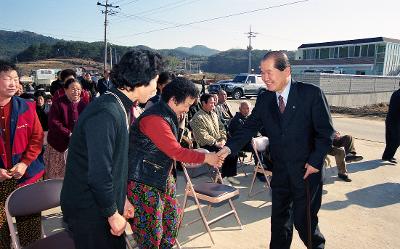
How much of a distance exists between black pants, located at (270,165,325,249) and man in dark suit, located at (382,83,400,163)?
533 cm

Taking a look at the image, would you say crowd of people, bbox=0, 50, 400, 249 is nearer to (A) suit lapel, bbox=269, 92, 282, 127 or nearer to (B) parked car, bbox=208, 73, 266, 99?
(A) suit lapel, bbox=269, 92, 282, 127

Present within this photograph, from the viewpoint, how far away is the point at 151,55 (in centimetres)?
209

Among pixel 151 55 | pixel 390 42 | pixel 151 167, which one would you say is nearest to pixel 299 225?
pixel 151 167

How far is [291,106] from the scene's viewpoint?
295cm

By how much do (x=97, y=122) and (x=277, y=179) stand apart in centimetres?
197

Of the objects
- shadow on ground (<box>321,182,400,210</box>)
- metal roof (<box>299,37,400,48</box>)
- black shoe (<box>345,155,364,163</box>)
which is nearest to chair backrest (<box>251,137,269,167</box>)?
shadow on ground (<box>321,182,400,210</box>)

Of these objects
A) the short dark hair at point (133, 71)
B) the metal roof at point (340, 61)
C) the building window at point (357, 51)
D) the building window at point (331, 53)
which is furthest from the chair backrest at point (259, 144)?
the building window at point (331, 53)

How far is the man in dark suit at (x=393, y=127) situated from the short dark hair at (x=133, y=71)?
693 cm

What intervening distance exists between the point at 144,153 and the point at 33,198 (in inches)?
39.6

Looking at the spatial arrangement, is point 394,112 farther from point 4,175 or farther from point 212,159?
point 4,175

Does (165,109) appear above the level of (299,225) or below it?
above

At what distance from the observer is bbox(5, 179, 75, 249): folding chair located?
2461 mm

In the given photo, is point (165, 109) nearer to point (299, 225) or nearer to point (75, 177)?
point (75, 177)

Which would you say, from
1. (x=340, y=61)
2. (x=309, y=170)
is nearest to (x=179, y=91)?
(x=309, y=170)
